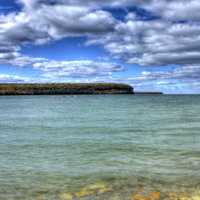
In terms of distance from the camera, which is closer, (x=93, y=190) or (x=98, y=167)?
(x=93, y=190)

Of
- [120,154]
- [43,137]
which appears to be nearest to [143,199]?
[120,154]

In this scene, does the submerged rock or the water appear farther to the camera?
the water

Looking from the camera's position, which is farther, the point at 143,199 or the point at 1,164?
the point at 1,164

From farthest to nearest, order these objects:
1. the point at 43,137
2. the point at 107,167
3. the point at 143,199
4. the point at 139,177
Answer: the point at 43,137 → the point at 107,167 → the point at 139,177 → the point at 143,199

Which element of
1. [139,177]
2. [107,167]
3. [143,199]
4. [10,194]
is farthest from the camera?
[107,167]

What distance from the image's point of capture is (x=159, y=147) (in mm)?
20375

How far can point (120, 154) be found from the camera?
712 inches

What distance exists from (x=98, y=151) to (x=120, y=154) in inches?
61.0

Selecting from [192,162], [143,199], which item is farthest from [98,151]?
[143,199]

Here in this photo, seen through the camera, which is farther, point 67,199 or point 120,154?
point 120,154

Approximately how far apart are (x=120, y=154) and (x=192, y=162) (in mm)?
3962

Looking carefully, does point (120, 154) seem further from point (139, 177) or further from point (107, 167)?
point (139, 177)

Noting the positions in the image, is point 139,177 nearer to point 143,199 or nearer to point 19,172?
point 143,199

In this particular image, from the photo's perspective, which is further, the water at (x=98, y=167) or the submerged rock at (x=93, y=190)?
the water at (x=98, y=167)
